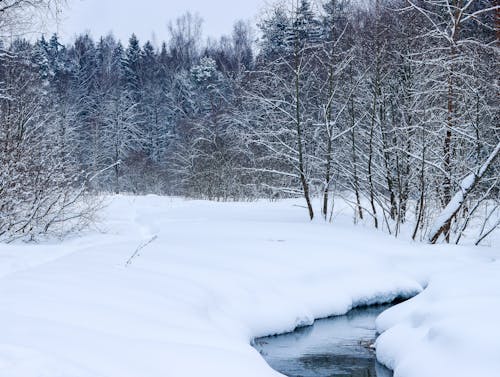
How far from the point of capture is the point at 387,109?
526 inches

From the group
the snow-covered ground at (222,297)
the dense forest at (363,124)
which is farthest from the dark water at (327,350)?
the dense forest at (363,124)

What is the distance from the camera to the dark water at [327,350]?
6051mm

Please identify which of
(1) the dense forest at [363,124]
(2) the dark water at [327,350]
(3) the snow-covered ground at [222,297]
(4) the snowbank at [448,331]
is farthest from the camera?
(1) the dense forest at [363,124]

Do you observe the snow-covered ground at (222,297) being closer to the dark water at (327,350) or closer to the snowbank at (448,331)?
the snowbank at (448,331)

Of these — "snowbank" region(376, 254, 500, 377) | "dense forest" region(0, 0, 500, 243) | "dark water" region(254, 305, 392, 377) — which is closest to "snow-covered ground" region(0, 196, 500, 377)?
"snowbank" region(376, 254, 500, 377)

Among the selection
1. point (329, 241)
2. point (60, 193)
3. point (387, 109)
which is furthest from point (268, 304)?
point (387, 109)

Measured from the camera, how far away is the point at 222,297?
278 inches

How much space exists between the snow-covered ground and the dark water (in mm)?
194

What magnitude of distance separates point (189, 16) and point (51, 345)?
188ft

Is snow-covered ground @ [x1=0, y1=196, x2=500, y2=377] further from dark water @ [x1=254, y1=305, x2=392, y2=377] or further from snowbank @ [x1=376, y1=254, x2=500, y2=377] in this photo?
dark water @ [x1=254, y1=305, x2=392, y2=377]

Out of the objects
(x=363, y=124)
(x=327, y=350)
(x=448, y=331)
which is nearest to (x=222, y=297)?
(x=327, y=350)

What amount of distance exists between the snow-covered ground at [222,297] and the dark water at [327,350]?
7.6 inches

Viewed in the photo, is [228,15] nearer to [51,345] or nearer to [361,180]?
[361,180]

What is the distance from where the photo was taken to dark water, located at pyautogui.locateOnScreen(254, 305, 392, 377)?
6.05 meters
